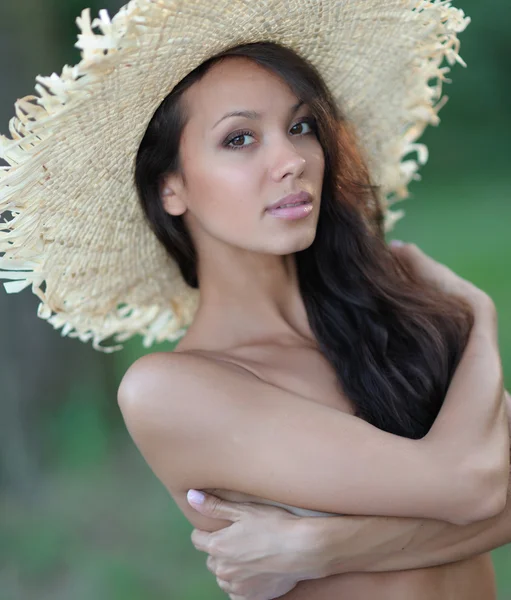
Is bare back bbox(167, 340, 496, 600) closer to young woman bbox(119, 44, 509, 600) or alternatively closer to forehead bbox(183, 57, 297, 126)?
young woman bbox(119, 44, 509, 600)

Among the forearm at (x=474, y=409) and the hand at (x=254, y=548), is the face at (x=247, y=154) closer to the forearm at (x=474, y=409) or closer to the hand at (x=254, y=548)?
the forearm at (x=474, y=409)

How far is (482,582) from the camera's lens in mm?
2203

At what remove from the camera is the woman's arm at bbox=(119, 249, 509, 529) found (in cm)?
189

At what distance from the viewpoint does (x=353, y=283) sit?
101 inches

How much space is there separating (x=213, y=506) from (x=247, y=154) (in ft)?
2.74

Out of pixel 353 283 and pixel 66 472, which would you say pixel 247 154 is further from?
pixel 66 472

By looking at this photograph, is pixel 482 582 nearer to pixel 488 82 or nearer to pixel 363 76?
pixel 363 76

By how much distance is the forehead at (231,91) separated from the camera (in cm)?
214

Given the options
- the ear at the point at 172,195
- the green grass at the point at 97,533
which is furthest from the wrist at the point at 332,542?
the green grass at the point at 97,533

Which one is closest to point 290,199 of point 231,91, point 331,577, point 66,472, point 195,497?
point 231,91

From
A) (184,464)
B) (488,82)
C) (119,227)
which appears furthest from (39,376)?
(488,82)

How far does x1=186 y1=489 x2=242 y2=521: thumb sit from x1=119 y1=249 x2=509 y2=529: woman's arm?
0.09 feet

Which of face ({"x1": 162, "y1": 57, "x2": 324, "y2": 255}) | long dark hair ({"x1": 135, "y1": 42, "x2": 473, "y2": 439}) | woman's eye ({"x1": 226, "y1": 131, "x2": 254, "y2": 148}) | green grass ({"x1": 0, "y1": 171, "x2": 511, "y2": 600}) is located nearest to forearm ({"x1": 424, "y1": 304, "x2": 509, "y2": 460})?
long dark hair ({"x1": 135, "y1": 42, "x2": 473, "y2": 439})

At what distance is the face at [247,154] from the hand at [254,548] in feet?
2.04
